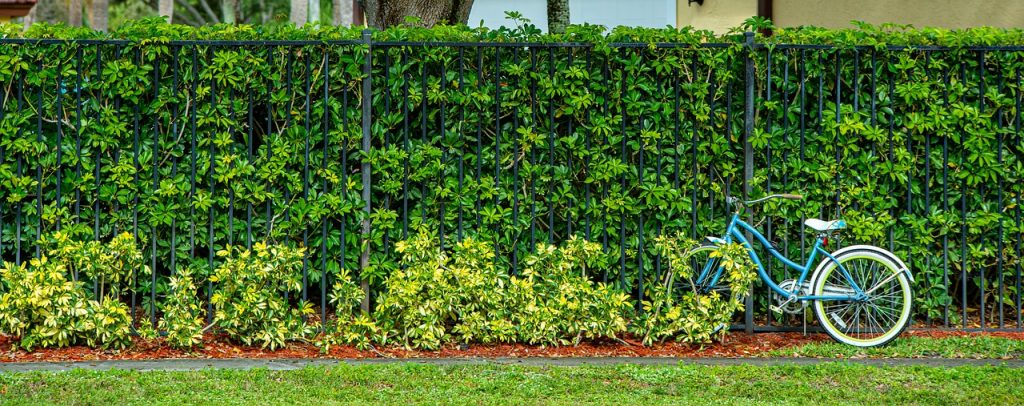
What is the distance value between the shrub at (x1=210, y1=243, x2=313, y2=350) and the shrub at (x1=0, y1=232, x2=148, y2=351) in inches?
21.2

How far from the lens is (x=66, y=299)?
653 cm

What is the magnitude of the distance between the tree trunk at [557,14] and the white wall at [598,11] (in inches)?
360

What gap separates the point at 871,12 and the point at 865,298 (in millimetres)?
4971

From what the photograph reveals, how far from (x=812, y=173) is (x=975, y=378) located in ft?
5.55

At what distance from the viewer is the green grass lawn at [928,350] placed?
6.60 m

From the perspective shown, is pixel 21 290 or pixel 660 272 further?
pixel 660 272

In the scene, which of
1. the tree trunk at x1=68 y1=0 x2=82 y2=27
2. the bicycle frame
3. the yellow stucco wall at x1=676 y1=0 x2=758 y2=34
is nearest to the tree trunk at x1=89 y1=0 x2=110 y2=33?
the tree trunk at x1=68 y1=0 x2=82 y2=27

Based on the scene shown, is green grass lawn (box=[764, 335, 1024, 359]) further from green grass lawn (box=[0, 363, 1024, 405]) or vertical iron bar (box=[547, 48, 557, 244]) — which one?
vertical iron bar (box=[547, 48, 557, 244])

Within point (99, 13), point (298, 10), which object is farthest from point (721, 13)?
point (99, 13)

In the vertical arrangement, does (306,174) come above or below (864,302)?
above

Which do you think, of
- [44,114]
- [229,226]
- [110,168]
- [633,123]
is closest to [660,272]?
[633,123]

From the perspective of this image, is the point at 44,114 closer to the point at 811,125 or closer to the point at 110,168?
the point at 110,168

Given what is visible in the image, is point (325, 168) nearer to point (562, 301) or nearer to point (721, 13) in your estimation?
point (562, 301)

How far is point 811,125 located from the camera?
23.4 feet
